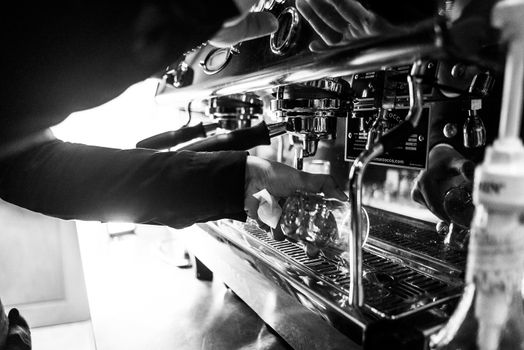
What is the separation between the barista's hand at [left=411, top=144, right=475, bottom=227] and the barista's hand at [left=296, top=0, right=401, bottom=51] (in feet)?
0.92

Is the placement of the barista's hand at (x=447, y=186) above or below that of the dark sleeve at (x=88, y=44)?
below

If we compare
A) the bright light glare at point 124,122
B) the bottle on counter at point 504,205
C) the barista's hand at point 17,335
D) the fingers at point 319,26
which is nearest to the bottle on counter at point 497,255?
the bottle on counter at point 504,205

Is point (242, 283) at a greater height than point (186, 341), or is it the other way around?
point (242, 283)

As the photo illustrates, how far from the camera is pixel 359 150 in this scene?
2.63 feet

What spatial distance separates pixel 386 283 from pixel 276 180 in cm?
21

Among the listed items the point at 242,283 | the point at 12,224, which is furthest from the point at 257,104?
the point at 12,224

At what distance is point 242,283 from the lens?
676 millimetres

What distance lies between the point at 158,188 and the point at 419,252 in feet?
1.34

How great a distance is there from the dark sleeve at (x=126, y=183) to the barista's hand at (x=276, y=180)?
16mm

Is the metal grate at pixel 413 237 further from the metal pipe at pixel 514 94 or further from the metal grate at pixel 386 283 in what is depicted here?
the metal pipe at pixel 514 94

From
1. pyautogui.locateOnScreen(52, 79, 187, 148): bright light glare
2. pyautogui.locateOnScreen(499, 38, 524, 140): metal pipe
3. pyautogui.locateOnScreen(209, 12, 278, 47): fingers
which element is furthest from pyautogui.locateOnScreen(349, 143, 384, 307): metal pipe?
pyautogui.locateOnScreen(52, 79, 187, 148): bright light glare

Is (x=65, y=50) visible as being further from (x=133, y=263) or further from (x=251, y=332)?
(x=133, y=263)

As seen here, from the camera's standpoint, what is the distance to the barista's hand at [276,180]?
1.88 ft

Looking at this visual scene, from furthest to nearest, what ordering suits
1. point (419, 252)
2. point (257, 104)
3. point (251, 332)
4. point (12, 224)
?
1. point (12, 224)
2. point (257, 104)
3. point (251, 332)
4. point (419, 252)
